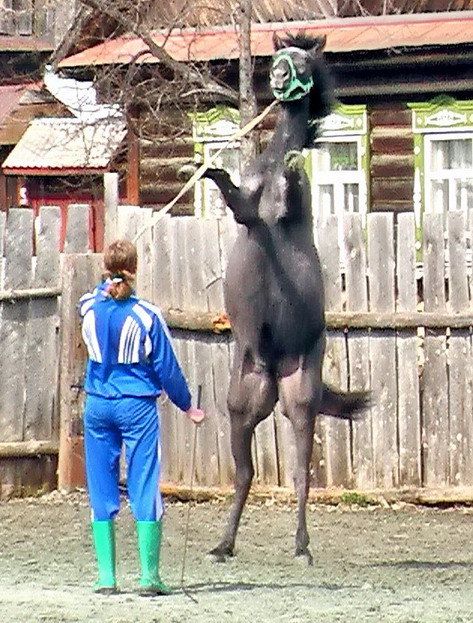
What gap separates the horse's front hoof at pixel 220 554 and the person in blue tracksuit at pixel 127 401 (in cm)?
120

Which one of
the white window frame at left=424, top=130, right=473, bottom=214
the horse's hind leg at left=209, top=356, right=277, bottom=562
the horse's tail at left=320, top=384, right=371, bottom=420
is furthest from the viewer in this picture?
the white window frame at left=424, top=130, right=473, bottom=214

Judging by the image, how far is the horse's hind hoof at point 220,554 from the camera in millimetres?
9000

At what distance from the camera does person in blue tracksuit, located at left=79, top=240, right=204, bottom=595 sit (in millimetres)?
7773

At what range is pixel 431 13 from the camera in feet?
71.3

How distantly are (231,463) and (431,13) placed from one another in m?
11.3

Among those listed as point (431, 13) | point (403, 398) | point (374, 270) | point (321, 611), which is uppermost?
point (431, 13)

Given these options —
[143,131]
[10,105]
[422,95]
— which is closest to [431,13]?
[422,95]

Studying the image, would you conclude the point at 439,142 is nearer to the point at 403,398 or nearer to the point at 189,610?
the point at 403,398

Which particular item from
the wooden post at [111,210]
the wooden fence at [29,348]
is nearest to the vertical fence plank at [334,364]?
the wooden post at [111,210]

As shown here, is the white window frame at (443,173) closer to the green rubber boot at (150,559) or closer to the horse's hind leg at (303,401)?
the horse's hind leg at (303,401)

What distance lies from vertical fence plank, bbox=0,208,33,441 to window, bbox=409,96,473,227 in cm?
973

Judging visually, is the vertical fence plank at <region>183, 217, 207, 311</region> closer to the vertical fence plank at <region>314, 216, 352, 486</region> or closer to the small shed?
the vertical fence plank at <region>314, 216, 352, 486</region>

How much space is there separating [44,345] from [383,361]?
2.22 meters

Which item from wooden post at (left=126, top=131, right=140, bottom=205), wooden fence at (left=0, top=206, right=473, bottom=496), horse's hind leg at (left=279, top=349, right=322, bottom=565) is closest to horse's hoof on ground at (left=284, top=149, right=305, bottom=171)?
horse's hind leg at (left=279, top=349, right=322, bottom=565)
